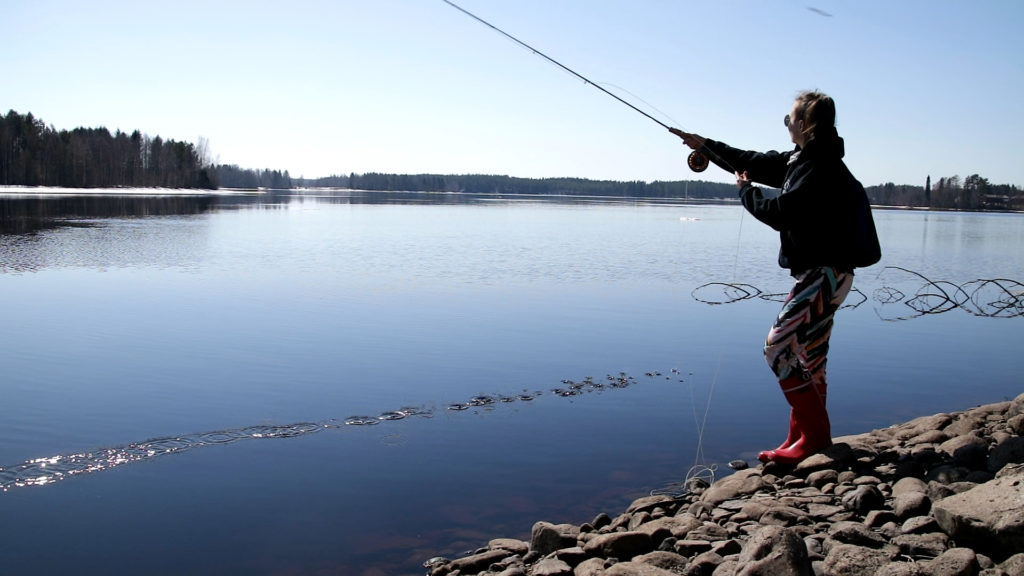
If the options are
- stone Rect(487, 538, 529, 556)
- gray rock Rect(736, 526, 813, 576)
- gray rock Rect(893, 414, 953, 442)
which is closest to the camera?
gray rock Rect(736, 526, 813, 576)

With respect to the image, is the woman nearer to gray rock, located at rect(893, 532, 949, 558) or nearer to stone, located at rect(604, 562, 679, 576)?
gray rock, located at rect(893, 532, 949, 558)

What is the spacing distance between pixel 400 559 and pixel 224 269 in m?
15.7

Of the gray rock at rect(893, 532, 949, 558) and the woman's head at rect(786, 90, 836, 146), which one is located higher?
the woman's head at rect(786, 90, 836, 146)

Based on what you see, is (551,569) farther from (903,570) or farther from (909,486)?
(909,486)

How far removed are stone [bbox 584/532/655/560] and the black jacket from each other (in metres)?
2.07

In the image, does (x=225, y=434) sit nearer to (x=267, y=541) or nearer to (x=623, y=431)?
(x=267, y=541)

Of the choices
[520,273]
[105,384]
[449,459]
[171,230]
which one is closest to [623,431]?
[449,459]

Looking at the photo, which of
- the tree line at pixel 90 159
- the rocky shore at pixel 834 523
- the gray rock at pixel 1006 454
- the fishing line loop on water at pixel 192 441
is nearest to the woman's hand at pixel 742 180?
the rocky shore at pixel 834 523

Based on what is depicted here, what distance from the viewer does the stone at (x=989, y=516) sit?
138 inches

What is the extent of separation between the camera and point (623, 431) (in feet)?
24.7

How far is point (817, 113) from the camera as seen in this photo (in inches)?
199

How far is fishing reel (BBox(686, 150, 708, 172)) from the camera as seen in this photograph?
6549mm

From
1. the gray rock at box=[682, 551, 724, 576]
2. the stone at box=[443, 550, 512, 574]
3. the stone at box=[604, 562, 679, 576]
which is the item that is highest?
the gray rock at box=[682, 551, 724, 576]

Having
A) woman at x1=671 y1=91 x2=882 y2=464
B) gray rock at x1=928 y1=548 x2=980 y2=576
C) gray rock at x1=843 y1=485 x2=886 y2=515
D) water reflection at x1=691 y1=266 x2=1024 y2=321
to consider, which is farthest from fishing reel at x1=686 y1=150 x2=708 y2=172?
water reflection at x1=691 y1=266 x2=1024 y2=321
